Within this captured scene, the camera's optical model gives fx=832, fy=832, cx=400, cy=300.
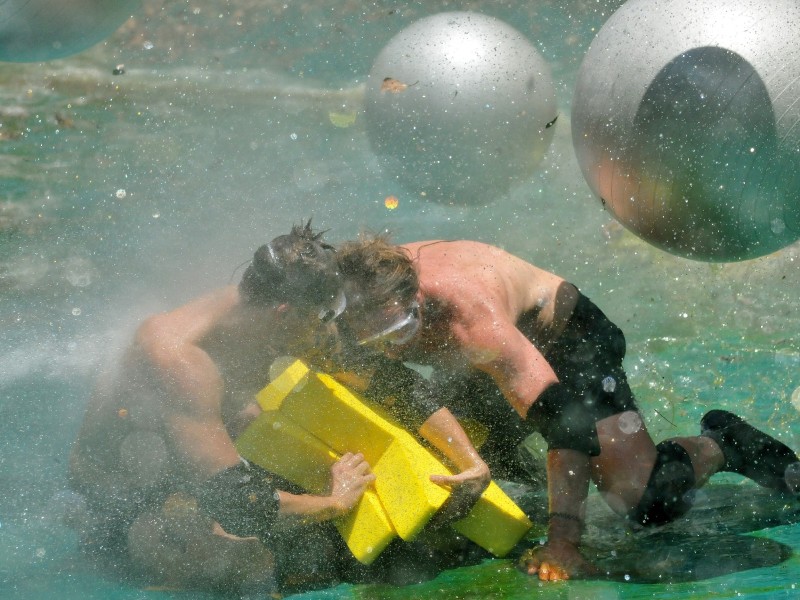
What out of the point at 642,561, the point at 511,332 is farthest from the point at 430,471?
the point at 642,561

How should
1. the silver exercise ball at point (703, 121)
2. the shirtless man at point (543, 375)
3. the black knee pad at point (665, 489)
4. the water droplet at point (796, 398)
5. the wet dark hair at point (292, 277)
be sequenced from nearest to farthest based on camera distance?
the silver exercise ball at point (703, 121) < the shirtless man at point (543, 375) < the wet dark hair at point (292, 277) < the black knee pad at point (665, 489) < the water droplet at point (796, 398)

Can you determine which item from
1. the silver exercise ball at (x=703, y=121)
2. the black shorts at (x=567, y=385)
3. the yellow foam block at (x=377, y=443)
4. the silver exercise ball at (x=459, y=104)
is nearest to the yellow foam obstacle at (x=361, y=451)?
the yellow foam block at (x=377, y=443)

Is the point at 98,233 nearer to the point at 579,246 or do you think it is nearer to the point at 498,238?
the point at 498,238

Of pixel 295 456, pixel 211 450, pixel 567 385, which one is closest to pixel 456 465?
pixel 295 456

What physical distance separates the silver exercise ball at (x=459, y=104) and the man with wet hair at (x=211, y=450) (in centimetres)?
99

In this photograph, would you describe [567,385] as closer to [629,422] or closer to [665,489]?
[629,422]

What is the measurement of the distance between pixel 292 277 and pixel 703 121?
72.1 inches

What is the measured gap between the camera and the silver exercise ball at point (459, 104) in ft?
14.4

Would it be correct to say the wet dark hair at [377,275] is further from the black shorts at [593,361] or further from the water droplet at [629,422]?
the water droplet at [629,422]

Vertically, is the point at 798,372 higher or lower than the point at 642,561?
lower

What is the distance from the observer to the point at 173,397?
3637 mm

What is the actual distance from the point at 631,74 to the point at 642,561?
196 cm

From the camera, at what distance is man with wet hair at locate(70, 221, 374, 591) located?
11.6 feet

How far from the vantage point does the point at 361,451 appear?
3.66 meters
